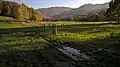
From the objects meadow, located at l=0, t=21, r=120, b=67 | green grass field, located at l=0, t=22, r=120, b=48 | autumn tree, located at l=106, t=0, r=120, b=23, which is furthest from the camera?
autumn tree, located at l=106, t=0, r=120, b=23

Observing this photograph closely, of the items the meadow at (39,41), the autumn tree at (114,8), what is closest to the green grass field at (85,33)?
the meadow at (39,41)

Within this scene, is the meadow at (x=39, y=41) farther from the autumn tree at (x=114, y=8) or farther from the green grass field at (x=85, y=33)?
the autumn tree at (x=114, y=8)

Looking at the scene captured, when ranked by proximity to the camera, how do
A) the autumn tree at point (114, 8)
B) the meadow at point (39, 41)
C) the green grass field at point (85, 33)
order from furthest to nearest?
the autumn tree at point (114, 8), the green grass field at point (85, 33), the meadow at point (39, 41)

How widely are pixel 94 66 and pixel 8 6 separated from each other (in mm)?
111274

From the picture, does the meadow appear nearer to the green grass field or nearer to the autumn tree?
the green grass field

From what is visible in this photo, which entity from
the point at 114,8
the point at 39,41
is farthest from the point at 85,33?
the point at 114,8

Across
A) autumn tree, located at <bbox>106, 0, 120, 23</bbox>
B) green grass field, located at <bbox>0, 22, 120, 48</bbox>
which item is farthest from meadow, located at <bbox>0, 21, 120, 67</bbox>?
autumn tree, located at <bbox>106, 0, 120, 23</bbox>

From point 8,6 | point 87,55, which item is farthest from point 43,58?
point 8,6

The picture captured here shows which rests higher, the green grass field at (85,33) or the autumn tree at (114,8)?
the autumn tree at (114,8)

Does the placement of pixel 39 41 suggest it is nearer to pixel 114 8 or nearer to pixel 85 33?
pixel 85 33

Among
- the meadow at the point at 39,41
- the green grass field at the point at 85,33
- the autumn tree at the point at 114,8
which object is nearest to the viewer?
the meadow at the point at 39,41

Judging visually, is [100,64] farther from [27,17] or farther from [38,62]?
[27,17]

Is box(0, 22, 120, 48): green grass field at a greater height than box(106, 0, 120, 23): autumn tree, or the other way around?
box(106, 0, 120, 23): autumn tree

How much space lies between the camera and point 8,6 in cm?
12019
